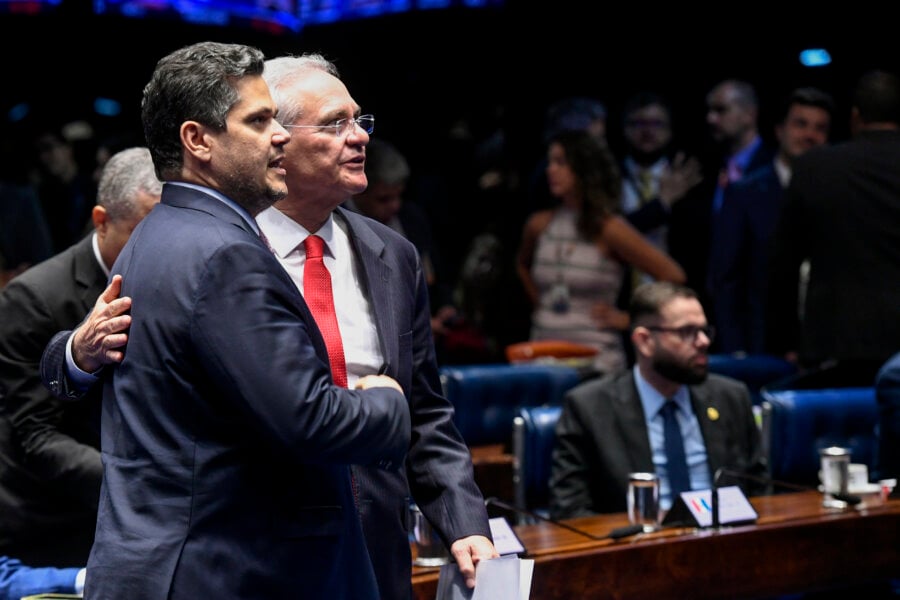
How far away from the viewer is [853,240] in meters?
4.97

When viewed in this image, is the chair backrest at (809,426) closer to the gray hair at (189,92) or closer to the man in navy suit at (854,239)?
A: the man in navy suit at (854,239)

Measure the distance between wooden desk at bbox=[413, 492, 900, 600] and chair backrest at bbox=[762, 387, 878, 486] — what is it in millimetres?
568

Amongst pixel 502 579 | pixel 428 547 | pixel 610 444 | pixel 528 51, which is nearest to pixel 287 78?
pixel 502 579

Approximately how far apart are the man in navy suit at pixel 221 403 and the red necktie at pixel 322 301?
30 centimetres

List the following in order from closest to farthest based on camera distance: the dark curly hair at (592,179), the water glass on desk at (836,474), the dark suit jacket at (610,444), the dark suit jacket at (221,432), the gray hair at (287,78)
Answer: the dark suit jacket at (221,432) → the gray hair at (287,78) → the water glass on desk at (836,474) → the dark suit jacket at (610,444) → the dark curly hair at (592,179)

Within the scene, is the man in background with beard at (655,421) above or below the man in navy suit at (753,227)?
below

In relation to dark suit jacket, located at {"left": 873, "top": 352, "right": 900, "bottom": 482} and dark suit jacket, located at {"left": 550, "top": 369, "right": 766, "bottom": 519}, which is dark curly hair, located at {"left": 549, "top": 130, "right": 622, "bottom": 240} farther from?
dark suit jacket, located at {"left": 873, "top": 352, "right": 900, "bottom": 482}

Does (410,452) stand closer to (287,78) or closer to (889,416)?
(287,78)

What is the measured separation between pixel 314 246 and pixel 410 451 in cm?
40

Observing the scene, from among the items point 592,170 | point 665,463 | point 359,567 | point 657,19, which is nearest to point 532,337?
point 592,170

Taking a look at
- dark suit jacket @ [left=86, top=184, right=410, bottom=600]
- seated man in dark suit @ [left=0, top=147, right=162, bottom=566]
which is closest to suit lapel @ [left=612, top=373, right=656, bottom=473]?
seated man in dark suit @ [left=0, top=147, right=162, bottom=566]

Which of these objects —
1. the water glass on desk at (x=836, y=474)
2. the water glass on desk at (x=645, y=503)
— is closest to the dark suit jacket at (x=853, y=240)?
the water glass on desk at (x=836, y=474)

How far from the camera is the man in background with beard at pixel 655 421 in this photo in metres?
4.06

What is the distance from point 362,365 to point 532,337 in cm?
332
